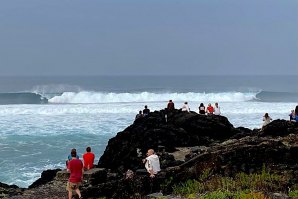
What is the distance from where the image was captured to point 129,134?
25.2 metres

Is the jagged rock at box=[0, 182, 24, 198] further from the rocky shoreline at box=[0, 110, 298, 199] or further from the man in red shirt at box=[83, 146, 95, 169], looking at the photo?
the man in red shirt at box=[83, 146, 95, 169]

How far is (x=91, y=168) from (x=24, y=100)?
76.1 m

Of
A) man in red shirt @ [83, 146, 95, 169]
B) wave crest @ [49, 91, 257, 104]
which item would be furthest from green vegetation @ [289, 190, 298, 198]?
wave crest @ [49, 91, 257, 104]

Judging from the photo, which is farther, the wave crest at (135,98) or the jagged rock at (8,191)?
the wave crest at (135,98)

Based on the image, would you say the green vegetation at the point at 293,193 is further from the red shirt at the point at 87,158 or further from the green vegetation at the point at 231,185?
the red shirt at the point at 87,158

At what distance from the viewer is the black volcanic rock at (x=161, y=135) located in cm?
2257

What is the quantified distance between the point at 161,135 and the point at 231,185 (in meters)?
12.6

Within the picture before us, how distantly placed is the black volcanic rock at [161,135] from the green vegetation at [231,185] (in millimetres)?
7657

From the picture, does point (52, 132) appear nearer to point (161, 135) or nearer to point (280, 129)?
point (161, 135)


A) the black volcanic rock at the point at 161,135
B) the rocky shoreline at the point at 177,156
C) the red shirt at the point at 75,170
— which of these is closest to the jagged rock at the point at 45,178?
the rocky shoreline at the point at 177,156

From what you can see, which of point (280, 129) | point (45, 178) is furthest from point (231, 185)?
point (45, 178)

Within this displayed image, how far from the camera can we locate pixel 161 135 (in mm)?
24562

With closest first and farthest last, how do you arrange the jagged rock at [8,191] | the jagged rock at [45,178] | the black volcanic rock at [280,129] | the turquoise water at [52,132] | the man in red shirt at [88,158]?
the jagged rock at [8,191]
the man in red shirt at [88,158]
the black volcanic rock at [280,129]
the jagged rock at [45,178]
the turquoise water at [52,132]

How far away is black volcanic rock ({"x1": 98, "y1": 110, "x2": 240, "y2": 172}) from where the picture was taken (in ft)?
74.0
